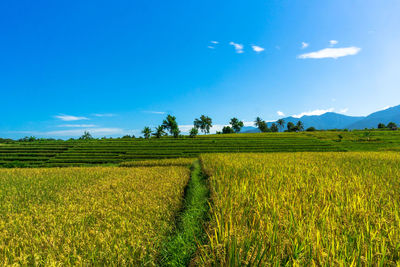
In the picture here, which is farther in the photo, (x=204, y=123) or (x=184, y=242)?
(x=204, y=123)

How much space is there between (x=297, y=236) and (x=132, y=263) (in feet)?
10.6

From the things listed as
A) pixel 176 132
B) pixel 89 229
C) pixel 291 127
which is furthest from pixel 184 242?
pixel 291 127

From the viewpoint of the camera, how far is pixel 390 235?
2.49 metres

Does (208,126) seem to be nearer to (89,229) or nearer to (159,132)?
(159,132)

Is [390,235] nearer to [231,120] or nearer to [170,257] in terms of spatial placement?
[170,257]

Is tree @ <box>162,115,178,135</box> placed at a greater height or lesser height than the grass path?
greater

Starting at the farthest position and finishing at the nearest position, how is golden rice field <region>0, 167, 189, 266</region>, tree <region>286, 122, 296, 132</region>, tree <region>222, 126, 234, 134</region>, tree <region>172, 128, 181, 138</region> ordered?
A: 1. tree <region>222, 126, 234, 134</region>
2. tree <region>286, 122, 296, 132</region>
3. tree <region>172, 128, 181, 138</region>
4. golden rice field <region>0, 167, 189, 266</region>

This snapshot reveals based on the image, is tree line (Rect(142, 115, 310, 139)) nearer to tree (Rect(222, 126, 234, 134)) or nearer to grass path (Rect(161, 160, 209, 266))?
tree (Rect(222, 126, 234, 134))

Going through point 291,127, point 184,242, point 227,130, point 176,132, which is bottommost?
point 184,242

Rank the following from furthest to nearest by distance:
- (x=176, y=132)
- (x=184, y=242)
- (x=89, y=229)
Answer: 1. (x=176, y=132)
2. (x=89, y=229)
3. (x=184, y=242)

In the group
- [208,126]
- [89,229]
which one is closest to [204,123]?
[208,126]

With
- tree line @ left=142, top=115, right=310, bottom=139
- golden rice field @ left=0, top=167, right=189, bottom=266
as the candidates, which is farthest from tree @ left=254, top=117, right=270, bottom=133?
golden rice field @ left=0, top=167, right=189, bottom=266

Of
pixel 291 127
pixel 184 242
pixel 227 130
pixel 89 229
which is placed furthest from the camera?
pixel 227 130

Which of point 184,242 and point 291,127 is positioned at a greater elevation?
point 291,127
